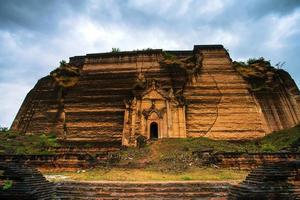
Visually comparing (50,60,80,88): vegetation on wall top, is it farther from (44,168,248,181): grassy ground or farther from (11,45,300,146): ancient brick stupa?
(44,168,248,181): grassy ground

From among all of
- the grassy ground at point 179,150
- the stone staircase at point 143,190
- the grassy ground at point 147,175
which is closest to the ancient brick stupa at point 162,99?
the grassy ground at point 179,150

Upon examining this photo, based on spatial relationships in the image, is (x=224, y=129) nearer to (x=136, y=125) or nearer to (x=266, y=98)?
(x=266, y=98)

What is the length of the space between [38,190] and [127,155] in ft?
35.6

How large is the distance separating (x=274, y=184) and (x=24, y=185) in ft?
23.3

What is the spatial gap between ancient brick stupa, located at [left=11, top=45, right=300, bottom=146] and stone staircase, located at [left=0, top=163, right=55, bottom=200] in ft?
57.4

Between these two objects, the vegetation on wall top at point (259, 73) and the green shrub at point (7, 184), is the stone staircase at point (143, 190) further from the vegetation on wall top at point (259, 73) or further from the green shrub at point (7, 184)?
the vegetation on wall top at point (259, 73)

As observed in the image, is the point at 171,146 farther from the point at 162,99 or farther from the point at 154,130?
the point at 162,99

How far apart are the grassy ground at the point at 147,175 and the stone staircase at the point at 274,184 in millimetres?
4325

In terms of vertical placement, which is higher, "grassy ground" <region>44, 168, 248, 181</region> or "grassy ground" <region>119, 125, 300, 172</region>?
"grassy ground" <region>119, 125, 300, 172</region>

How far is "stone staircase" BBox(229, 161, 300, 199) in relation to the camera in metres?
8.01

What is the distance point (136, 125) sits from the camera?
28.1m

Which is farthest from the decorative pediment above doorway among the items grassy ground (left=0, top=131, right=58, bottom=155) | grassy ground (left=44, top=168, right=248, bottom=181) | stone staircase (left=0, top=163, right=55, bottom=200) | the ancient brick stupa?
stone staircase (left=0, top=163, right=55, bottom=200)

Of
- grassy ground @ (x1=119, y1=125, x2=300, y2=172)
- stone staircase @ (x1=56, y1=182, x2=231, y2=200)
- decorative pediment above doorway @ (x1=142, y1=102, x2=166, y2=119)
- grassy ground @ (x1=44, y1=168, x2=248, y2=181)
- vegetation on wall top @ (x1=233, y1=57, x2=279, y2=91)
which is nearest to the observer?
stone staircase @ (x1=56, y1=182, x2=231, y2=200)

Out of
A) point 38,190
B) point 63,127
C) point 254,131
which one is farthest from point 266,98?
point 38,190
